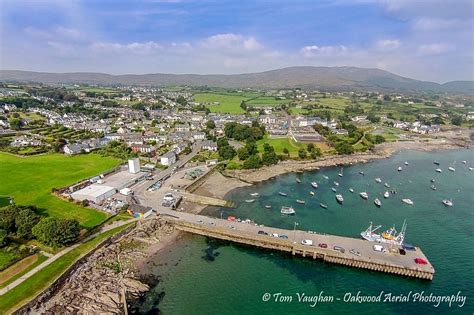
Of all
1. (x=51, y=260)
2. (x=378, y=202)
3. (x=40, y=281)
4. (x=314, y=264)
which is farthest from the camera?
(x=378, y=202)

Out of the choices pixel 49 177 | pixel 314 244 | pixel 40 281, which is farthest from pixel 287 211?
pixel 49 177

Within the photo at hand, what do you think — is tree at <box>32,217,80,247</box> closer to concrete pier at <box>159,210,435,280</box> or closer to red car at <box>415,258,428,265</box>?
concrete pier at <box>159,210,435,280</box>

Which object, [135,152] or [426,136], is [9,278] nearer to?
[135,152]

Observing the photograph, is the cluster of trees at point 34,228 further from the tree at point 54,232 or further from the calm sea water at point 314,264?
the calm sea water at point 314,264

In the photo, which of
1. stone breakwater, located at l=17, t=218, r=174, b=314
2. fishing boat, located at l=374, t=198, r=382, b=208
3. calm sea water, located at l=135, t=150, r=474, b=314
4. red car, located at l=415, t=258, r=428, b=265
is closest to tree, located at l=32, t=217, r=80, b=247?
stone breakwater, located at l=17, t=218, r=174, b=314

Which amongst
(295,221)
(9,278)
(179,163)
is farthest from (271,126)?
(9,278)

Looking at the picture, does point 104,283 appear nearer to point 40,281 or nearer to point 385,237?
point 40,281

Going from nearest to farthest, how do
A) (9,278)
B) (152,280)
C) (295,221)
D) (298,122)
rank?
(9,278)
(152,280)
(295,221)
(298,122)
